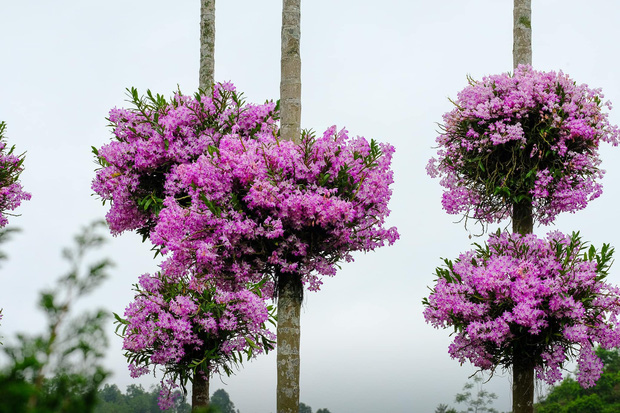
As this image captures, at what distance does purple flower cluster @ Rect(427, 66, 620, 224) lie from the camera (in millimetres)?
12414

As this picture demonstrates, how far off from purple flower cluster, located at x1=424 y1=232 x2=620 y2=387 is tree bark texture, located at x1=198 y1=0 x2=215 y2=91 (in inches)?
287

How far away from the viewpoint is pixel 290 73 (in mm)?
13031

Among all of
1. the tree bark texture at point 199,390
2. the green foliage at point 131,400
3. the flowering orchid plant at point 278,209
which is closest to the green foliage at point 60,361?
the flowering orchid plant at point 278,209

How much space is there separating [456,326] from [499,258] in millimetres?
1386

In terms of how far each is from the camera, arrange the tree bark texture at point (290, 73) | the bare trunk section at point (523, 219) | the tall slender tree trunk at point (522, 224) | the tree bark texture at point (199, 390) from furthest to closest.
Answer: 1. the tree bark texture at point (199, 390)
2. the bare trunk section at point (523, 219)
3. the tree bark texture at point (290, 73)
4. the tall slender tree trunk at point (522, 224)

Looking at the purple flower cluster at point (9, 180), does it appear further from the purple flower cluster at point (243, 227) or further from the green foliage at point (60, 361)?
the green foliage at point (60, 361)

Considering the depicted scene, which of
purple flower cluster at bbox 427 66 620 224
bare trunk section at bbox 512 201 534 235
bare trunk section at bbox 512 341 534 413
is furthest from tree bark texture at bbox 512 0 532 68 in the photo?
bare trunk section at bbox 512 341 534 413

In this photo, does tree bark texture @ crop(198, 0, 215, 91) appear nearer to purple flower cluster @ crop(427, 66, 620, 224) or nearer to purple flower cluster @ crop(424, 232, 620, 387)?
purple flower cluster @ crop(427, 66, 620, 224)

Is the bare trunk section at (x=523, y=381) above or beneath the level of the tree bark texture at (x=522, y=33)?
beneath

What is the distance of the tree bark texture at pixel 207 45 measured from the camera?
16.2 meters

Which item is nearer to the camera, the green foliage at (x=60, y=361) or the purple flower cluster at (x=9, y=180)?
the green foliage at (x=60, y=361)

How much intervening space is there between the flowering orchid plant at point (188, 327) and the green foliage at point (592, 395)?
25.7 metres

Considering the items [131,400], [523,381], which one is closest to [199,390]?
[523,381]

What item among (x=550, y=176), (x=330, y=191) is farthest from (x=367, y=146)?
(x=550, y=176)
